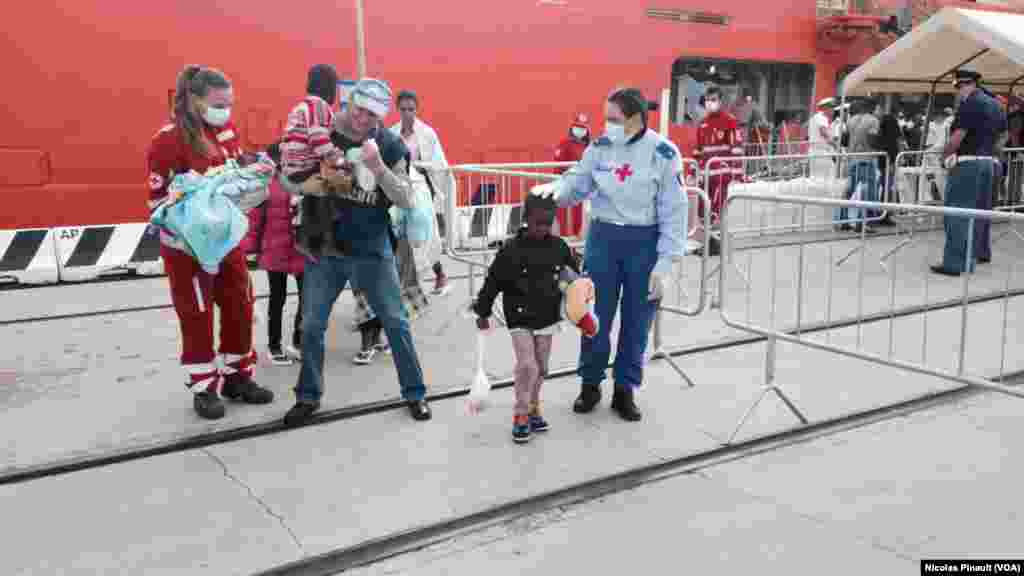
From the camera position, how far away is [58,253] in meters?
8.59

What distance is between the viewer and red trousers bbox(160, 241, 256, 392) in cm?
493

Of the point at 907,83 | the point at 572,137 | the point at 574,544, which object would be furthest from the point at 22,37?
the point at 907,83

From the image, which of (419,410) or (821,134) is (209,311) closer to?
(419,410)

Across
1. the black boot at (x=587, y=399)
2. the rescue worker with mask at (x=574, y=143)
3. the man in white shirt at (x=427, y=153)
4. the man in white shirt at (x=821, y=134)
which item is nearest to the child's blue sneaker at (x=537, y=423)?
the black boot at (x=587, y=399)

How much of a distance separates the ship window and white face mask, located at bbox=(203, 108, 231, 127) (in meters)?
9.32

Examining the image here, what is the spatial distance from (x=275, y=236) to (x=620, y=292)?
2.40 meters

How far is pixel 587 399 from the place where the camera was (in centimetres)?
516

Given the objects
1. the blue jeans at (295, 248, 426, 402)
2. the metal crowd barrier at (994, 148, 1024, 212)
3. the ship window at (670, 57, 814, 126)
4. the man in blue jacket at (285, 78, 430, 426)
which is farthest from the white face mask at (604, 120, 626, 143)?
the ship window at (670, 57, 814, 126)

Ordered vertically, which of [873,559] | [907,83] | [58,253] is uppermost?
[907,83]

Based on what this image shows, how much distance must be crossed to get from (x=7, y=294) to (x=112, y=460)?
462cm

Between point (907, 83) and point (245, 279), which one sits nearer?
point (245, 279)

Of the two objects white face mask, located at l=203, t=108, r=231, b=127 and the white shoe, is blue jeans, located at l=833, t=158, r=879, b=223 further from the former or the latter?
white face mask, located at l=203, t=108, r=231, b=127

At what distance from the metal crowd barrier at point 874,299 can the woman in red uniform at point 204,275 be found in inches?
111

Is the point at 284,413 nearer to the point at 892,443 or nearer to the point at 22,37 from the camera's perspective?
the point at 892,443
